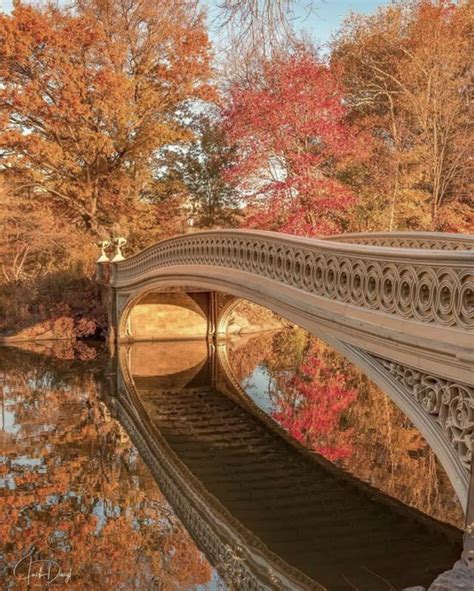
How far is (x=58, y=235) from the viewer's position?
19.2 meters

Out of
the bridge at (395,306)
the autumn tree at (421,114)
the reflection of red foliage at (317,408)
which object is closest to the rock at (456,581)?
the bridge at (395,306)

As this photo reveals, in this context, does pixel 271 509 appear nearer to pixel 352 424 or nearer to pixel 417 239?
pixel 352 424

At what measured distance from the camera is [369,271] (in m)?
5.61

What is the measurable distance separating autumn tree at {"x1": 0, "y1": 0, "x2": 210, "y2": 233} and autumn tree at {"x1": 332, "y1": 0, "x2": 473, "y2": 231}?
5542 mm

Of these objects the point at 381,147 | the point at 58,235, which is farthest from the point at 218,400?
the point at 381,147

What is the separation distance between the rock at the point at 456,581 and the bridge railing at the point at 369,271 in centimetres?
169

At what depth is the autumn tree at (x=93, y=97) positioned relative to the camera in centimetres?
1908

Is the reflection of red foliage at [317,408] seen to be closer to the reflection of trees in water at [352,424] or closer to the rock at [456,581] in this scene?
the reflection of trees in water at [352,424]

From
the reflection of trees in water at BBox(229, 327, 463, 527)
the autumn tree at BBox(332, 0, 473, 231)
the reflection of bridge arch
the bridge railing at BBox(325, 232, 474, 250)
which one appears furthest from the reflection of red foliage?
the autumn tree at BBox(332, 0, 473, 231)

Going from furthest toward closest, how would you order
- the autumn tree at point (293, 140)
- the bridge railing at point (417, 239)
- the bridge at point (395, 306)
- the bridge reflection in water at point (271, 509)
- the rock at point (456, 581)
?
the autumn tree at point (293, 140) → the bridge railing at point (417, 239) → the bridge reflection in water at point (271, 509) → the bridge at point (395, 306) → the rock at point (456, 581)

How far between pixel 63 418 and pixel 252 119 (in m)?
9.24

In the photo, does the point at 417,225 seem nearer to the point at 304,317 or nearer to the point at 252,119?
the point at 252,119

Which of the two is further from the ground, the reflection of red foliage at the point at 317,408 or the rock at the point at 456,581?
the rock at the point at 456,581

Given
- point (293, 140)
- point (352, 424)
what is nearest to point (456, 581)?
point (352, 424)
